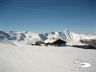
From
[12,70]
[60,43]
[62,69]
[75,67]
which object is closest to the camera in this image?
[12,70]

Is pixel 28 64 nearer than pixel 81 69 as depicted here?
Yes

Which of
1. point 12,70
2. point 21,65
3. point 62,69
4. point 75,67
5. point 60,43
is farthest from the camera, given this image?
point 60,43

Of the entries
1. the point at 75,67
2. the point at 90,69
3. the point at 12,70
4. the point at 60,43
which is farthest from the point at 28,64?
the point at 60,43

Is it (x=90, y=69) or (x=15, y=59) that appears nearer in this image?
(x=15, y=59)

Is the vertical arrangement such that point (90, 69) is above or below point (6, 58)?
below

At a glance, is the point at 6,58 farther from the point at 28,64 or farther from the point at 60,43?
the point at 60,43

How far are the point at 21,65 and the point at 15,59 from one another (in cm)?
52

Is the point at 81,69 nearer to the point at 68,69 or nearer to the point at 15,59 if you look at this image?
the point at 68,69

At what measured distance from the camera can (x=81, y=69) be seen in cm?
609

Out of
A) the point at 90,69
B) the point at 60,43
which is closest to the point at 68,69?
the point at 90,69

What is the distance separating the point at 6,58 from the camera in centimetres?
569

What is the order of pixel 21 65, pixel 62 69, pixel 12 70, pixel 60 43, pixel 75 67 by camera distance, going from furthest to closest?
1. pixel 60 43
2. pixel 75 67
3. pixel 62 69
4. pixel 21 65
5. pixel 12 70

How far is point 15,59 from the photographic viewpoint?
229 inches

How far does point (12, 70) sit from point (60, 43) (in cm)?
5016
